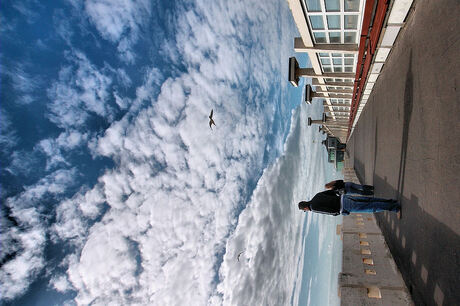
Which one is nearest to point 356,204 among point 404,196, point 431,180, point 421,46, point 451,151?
point 404,196

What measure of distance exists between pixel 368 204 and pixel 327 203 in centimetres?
108

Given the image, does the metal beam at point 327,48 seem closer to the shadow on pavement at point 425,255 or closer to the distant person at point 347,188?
the distant person at point 347,188

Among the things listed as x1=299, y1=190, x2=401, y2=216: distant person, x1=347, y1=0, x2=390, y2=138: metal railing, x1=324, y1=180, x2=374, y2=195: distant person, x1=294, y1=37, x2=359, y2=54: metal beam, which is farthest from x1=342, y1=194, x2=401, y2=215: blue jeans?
x1=294, y1=37, x2=359, y2=54: metal beam

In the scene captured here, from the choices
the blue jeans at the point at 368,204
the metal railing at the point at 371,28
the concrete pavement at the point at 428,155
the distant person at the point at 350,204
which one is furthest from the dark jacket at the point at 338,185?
the metal railing at the point at 371,28

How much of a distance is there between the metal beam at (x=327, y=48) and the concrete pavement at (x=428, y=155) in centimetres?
576

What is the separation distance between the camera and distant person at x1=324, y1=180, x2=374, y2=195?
8.93 m

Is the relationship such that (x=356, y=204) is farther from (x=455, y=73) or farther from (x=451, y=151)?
(x=455, y=73)

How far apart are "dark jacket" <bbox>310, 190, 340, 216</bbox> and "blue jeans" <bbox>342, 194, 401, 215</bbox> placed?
0.21 metres

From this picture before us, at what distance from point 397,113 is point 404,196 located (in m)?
2.89

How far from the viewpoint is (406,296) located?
6105 millimetres

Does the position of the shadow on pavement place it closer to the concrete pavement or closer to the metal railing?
the concrete pavement

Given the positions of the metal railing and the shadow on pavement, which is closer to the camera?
the shadow on pavement

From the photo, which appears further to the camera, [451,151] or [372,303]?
[372,303]

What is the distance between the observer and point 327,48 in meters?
13.8
